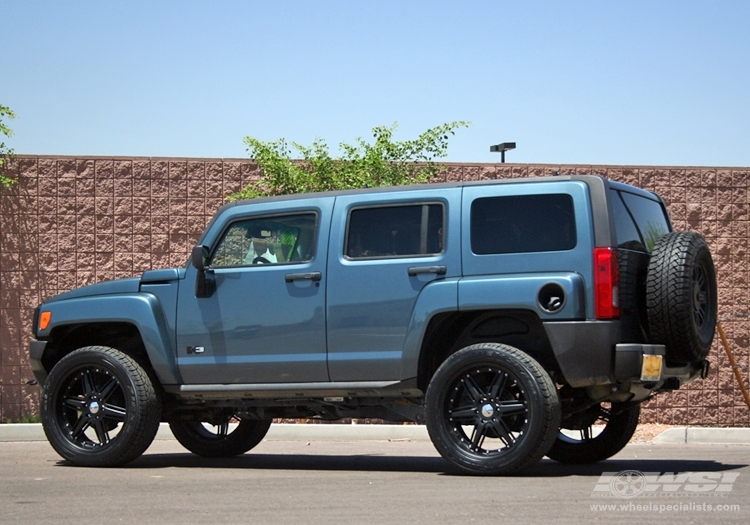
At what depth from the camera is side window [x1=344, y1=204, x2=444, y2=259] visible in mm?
8430

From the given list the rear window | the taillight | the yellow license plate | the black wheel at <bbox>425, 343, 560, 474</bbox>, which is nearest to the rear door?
the black wheel at <bbox>425, 343, 560, 474</bbox>

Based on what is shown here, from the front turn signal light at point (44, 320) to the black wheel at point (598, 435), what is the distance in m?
4.33

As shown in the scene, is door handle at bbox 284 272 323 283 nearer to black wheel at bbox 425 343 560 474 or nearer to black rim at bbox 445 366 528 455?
black wheel at bbox 425 343 560 474

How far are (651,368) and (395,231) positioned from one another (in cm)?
212

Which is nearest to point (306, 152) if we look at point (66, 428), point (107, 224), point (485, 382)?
point (107, 224)

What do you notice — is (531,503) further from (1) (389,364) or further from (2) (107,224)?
(2) (107,224)

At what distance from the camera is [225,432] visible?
Answer: 34.2ft

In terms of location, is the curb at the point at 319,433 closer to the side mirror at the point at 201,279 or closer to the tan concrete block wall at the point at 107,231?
the tan concrete block wall at the point at 107,231

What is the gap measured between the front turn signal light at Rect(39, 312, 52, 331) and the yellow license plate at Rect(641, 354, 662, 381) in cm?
493

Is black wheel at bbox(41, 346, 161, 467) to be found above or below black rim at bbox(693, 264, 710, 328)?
below

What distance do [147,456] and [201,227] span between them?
5.29 meters

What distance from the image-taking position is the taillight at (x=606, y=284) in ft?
25.2

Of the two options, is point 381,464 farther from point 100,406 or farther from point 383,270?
point 100,406

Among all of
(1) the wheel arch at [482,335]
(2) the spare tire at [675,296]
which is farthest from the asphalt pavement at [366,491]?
(2) the spare tire at [675,296]
